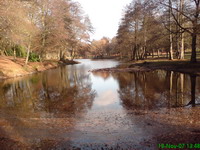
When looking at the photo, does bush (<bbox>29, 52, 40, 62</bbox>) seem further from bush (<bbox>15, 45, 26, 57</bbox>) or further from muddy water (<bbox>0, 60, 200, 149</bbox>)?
muddy water (<bbox>0, 60, 200, 149</bbox>)

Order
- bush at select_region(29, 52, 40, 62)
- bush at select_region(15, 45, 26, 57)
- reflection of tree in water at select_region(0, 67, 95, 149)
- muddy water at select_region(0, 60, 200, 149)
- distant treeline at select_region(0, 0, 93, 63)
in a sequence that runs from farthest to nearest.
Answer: bush at select_region(15, 45, 26, 57) → bush at select_region(29, 52, 40, 62) → distant treeline at select_region(0, 0, 93, 63) → reflection of tree in water at select_region(0, 67, 95, 149) → muddy water at select_region(0, 60, 200, 149)

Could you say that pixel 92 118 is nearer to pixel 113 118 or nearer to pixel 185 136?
pixel 113 118

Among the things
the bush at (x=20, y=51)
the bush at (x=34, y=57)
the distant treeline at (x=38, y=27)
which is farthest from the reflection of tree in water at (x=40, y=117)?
the bush at (x=20, y=51)

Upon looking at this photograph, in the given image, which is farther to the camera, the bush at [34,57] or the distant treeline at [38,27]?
the bush at [34,57]

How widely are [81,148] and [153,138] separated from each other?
2103 mm

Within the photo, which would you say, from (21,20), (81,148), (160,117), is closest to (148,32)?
(21,20)

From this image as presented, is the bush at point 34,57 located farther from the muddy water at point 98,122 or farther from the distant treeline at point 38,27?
→ the muddy water at point 98,122

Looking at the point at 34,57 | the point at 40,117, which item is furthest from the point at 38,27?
the point at 40,117

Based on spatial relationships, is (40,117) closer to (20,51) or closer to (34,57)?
(34,57)

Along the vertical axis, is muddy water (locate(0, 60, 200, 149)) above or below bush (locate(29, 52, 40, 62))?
below

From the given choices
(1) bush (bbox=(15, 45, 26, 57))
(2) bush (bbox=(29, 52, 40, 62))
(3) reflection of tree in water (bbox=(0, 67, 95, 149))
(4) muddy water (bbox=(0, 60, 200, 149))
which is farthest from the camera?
(1) bush (bbox=(15, 45, 26, 57))

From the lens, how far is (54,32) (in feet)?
98.6

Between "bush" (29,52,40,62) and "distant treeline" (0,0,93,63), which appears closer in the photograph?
"distant treeline" (0,0,93,63)

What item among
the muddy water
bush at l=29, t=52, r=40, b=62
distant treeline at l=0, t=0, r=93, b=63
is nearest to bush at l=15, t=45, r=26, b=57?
distant treeline at l=0, t=0, r=93, b=63
